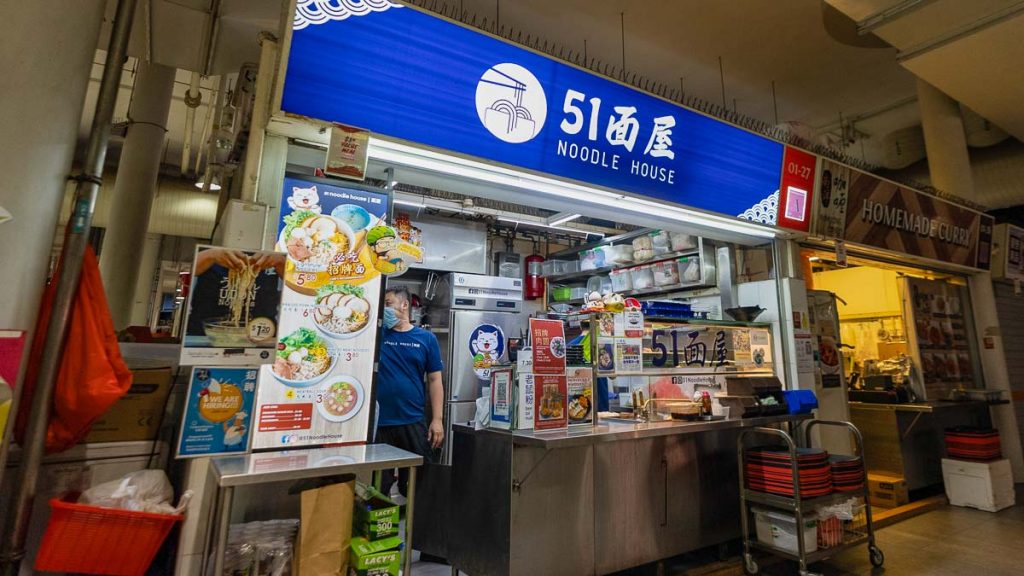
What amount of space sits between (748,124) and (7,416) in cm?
469

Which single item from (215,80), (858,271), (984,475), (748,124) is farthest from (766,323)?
(215,80)

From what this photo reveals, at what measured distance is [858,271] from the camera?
6930 millimetres

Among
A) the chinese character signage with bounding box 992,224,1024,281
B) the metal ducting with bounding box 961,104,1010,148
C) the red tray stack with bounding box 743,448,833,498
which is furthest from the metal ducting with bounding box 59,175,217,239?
the chinese character signage with bounding box 992,224,1024,281

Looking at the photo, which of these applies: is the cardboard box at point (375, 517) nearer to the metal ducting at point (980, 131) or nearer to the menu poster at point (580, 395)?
the menu poster at point (580, 395)

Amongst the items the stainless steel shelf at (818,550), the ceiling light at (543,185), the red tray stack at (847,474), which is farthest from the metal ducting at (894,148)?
the stainless steel shelf at (818,550)

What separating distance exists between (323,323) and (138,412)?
85cm

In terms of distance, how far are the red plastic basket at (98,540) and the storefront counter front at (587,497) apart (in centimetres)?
157

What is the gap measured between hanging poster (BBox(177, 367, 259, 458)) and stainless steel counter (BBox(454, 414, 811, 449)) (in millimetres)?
1309

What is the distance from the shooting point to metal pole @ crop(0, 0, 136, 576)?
175cm

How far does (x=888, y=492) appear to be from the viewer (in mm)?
4777

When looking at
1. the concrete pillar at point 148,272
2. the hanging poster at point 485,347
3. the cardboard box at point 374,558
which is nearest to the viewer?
the cardboard box at point 374,558

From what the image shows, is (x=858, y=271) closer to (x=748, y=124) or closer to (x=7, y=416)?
(x=748, y=124)

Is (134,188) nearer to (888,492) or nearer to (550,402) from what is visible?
(550,402)

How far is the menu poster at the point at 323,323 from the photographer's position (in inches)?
85.9
